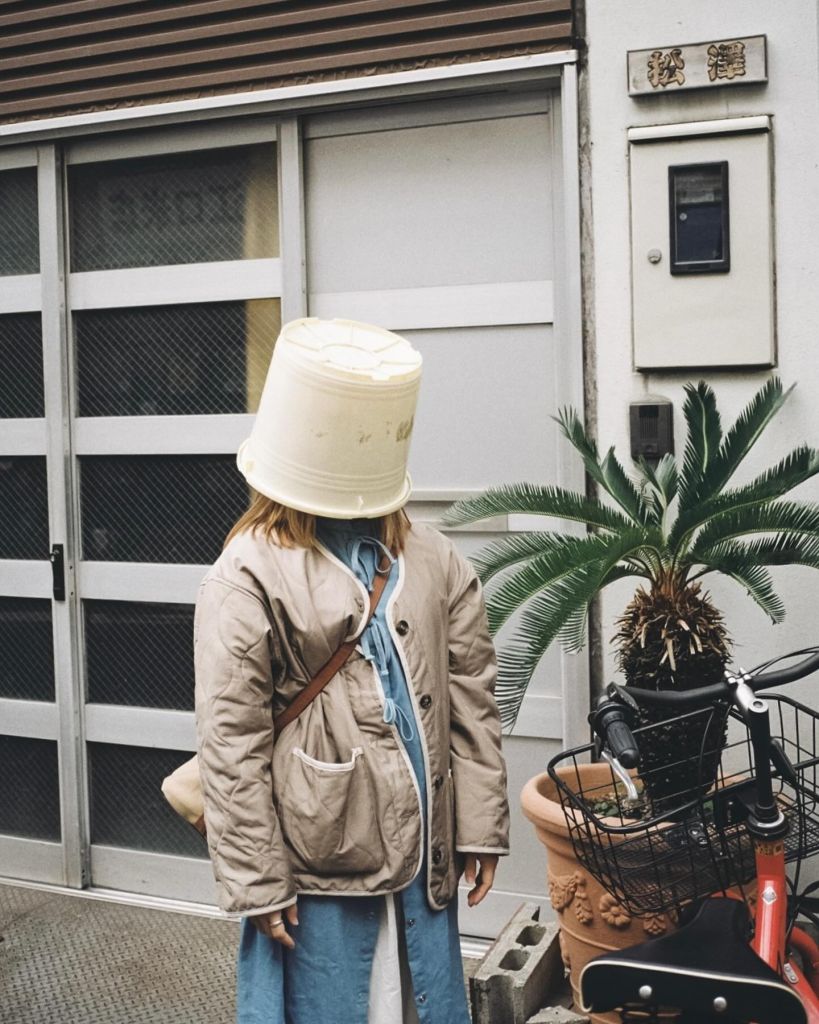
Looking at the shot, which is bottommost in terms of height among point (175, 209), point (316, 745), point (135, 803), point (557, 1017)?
point (557, 1017)

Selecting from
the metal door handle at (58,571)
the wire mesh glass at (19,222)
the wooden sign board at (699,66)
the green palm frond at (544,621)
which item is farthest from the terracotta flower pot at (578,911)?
the wire mesh glass at (19,222)

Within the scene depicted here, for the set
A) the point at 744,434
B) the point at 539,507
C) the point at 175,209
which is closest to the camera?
the point at 744,434

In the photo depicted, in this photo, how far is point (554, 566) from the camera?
370 cm

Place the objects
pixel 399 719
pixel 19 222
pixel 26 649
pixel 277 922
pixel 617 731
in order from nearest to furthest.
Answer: pixel 617 731, pixel 277 922, pixel 399 719, pixel 19 222, pixel 26 649

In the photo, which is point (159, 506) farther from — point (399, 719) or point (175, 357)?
point (399, 719)

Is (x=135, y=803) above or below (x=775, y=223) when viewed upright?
below

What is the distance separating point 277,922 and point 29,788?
3.32m

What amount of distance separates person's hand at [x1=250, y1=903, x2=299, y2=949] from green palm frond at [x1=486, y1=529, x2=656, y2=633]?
127 cm

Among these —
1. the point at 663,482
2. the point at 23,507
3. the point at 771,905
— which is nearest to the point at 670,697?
the point at 771,905

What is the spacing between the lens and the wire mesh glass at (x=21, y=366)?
214 inches

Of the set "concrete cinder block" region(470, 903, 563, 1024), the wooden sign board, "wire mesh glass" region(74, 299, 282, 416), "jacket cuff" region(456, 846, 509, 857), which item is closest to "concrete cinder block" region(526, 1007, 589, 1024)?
"concrete cinder block" region(470, 903, 563, 1024)

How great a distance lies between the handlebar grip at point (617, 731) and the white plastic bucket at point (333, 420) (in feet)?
1.96

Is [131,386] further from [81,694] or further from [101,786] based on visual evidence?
[101,786]

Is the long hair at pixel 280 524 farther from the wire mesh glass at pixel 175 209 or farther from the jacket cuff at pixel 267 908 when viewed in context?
the wire mesh glass at pixel 175 209
